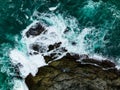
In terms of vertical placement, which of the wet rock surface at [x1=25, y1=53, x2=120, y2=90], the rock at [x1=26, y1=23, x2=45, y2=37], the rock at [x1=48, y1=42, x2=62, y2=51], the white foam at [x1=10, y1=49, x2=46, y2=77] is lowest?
the wet rock surface at [x1=25, y1=53, x2=120, y2=90]

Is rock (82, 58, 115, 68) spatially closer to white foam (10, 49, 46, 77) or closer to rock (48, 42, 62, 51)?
rock (48, 42, 62, 51)

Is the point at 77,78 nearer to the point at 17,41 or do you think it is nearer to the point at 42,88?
the point at 42,88

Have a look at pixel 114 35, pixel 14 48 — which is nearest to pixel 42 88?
pixel 14 48

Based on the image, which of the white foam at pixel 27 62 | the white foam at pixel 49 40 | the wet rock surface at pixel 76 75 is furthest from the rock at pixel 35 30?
the wet rock surface at pixel 76 75

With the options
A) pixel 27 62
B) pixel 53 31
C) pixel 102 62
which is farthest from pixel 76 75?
pixel 53 31

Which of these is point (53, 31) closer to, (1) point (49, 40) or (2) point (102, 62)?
(1) point (49, 40)

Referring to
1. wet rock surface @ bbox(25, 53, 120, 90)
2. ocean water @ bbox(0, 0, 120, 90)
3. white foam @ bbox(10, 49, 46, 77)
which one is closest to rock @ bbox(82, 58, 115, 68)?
wet rock surface @ bbox(25, 53, 120, 90)
